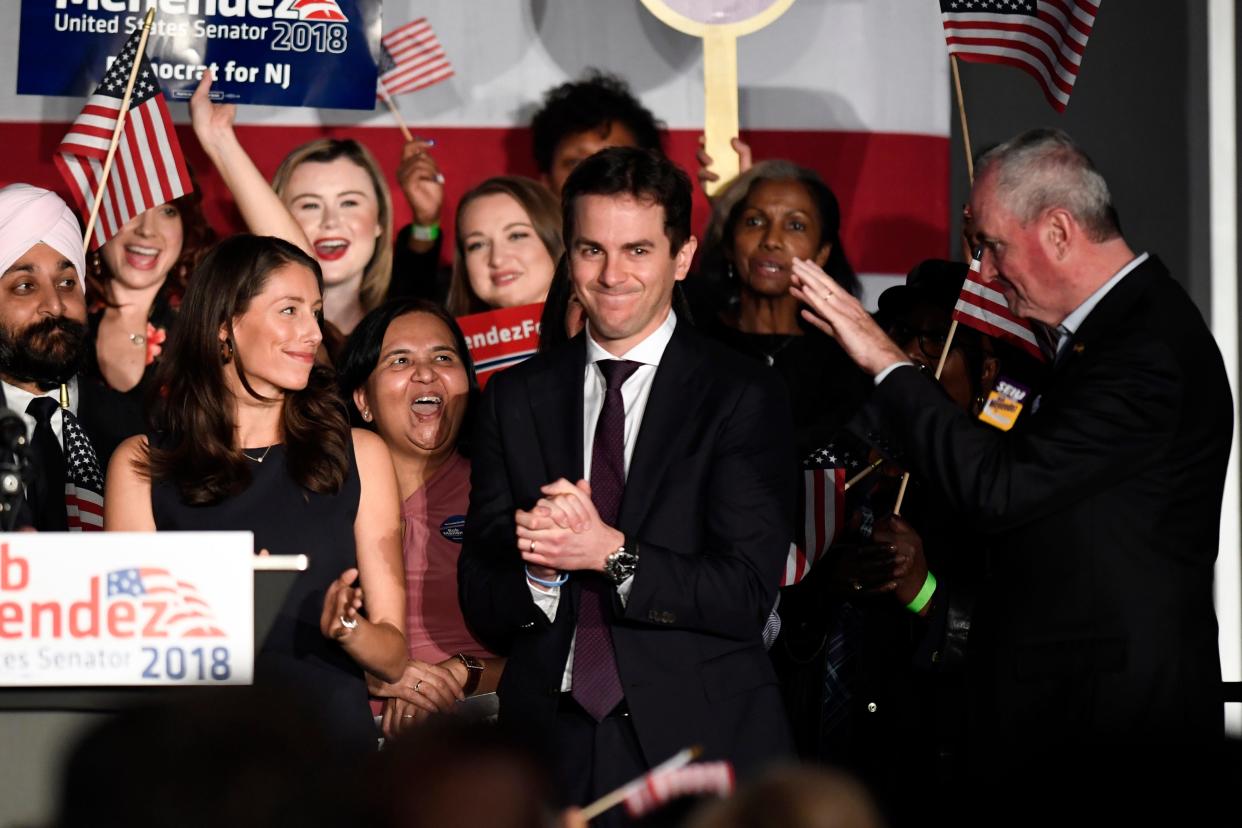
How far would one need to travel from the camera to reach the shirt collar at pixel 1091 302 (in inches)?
130

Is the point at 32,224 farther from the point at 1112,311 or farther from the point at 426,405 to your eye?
the point at 1112,311

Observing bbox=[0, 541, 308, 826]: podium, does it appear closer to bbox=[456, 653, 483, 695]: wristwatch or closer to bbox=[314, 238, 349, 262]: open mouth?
bbox=[456, 653, 483, 695]: wristwatch

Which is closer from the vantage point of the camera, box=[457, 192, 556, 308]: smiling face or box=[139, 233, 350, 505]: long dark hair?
box=[139, 233, 350, 505]: long dark hair

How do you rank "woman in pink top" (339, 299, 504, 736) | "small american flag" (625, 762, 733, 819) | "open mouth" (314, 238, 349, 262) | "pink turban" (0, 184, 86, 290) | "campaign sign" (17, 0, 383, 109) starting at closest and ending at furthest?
"small american flag" (625, 762, 733, 819) → "woman in pink top" (339, 299, 504, 736) → "pink turban" (0, 184, 86, 290) → "open mouth" (314, 238, 349, 262) → "campaign sign" (17, 0, 383, 109)

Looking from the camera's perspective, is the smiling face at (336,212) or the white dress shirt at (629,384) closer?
the white dress shirt at (629,384)

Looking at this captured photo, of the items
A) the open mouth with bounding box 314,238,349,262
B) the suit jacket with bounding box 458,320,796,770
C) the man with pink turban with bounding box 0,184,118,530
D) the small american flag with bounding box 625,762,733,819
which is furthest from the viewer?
the open mouth with bounding box 314,238,349,262

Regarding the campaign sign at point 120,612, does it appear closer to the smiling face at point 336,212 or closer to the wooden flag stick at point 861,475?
the wooden flag stick at point 861,475

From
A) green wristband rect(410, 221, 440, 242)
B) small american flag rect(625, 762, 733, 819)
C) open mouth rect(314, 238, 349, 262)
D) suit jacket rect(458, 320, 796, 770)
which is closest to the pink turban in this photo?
open mouth rect(314, 238, 349, 262)

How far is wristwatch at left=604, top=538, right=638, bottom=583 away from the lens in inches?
119

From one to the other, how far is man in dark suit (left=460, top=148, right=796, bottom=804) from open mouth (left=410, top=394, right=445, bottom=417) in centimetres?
111

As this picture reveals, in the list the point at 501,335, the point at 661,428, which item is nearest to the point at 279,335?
the point at 661,428

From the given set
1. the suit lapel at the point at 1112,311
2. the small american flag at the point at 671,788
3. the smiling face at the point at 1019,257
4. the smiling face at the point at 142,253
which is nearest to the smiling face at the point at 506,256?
the smiling face at the point at 142,253

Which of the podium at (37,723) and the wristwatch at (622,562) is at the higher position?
the wristwatch at (622,562)

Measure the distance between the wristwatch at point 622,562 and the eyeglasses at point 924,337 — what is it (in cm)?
201
